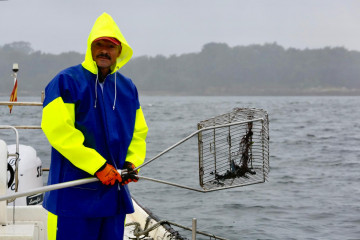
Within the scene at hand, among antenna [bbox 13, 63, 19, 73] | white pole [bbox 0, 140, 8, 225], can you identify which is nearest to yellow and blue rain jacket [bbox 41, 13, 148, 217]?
white pole [bbox 0, 140, 8, 225]

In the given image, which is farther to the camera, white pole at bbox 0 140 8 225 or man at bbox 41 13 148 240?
white pole at bbox 0 140 8 225

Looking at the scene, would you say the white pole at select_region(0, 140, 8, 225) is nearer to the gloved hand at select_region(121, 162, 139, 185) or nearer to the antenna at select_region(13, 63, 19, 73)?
the gloved hand at select_region(121, 162, 139, 185)

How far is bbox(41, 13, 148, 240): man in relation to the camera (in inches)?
109


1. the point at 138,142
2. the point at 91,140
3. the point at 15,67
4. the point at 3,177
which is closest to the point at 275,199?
the point at 15,67

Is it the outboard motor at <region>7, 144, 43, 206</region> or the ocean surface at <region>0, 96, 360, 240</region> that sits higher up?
the outboard motor at <region>7, 144, 43, 206</region>

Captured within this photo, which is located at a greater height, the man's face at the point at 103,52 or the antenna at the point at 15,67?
the antenna at the point at 15,67

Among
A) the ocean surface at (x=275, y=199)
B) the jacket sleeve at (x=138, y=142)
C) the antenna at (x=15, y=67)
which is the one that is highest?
the antenna at (x=15, y=67)

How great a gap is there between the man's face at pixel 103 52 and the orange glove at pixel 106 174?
544 millimetres

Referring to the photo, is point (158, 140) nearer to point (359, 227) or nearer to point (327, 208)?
point (327, 208)

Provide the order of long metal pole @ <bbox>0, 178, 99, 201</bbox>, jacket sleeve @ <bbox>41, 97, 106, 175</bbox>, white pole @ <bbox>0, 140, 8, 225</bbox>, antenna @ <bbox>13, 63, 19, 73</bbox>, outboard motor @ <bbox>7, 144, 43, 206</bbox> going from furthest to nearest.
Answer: antenna @ <bbox>13, 63, 19, 73</bbox> → outboard motor @ <bbox>7, 144, 43, 206</bbox> → white pole @ <bbox>0, 140, 8, 225</bbox> → jacket sleeve @ <bbox>41, 97, 106, 175</bbox> → long metal pole @ <bbox>0, 178, 99, 201</bbox>

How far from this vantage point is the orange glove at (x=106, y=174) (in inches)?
111

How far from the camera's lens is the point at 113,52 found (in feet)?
9.81

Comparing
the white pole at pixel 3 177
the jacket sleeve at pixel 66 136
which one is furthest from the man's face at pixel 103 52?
the white pole at pixel 3 177

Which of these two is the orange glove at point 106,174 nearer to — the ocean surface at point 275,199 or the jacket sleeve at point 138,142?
the jacket sleeve at point 138,142
